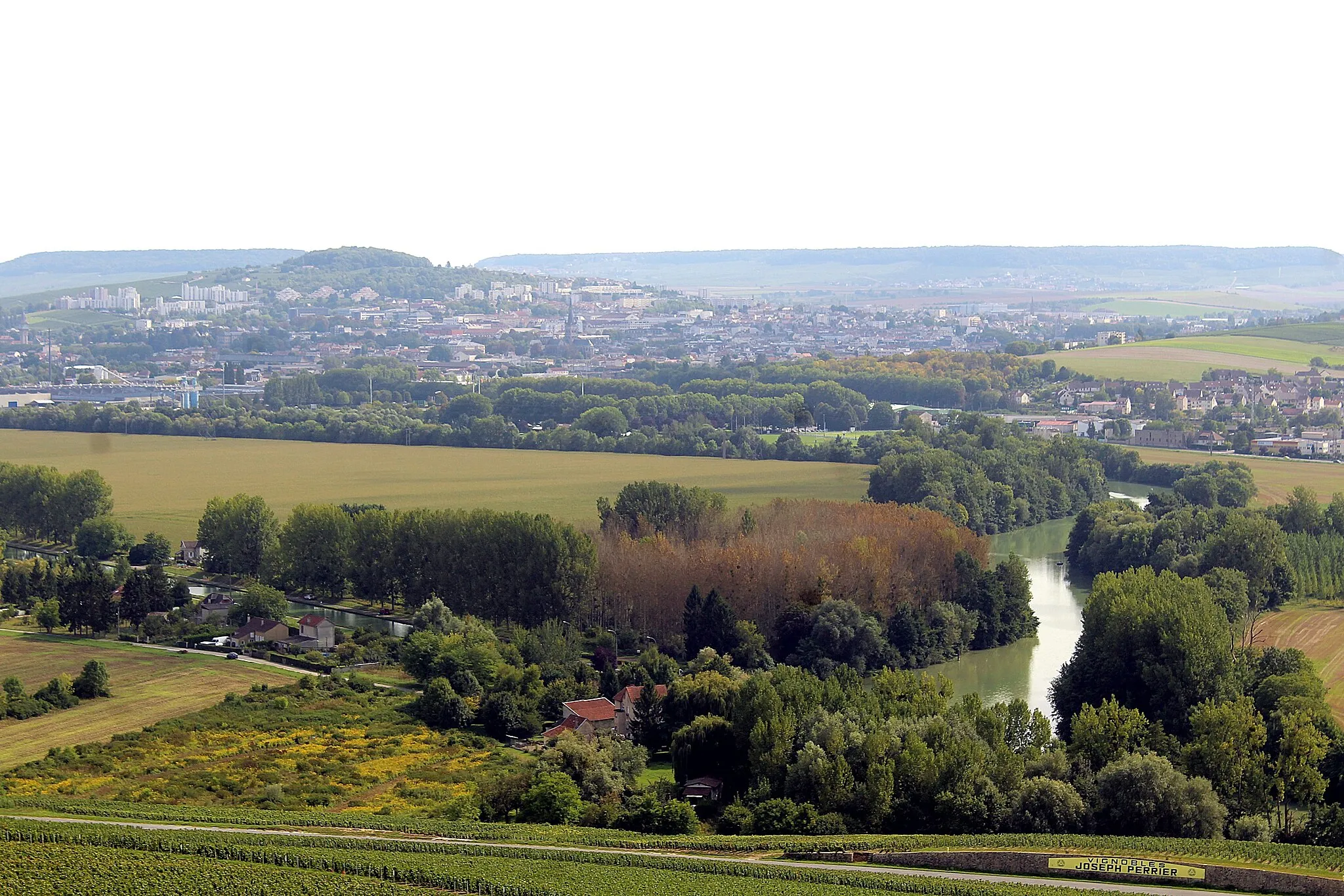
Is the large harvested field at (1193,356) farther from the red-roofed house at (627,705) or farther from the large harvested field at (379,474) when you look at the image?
the red-roofed house at (627,705)

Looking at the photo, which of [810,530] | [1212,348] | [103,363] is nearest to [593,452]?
[810,530]

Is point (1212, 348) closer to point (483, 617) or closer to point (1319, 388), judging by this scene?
point (1319, 388)

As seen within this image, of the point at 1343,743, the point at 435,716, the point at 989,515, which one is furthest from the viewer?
the point at 989,515

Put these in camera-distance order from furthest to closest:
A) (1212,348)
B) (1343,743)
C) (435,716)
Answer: (1212,348)
(435,716)
(1343,743)

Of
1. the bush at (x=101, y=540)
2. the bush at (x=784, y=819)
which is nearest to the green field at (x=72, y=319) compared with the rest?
the bush at (x=101, y=540)

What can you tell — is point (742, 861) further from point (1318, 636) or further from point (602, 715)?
point (1318, 636)
